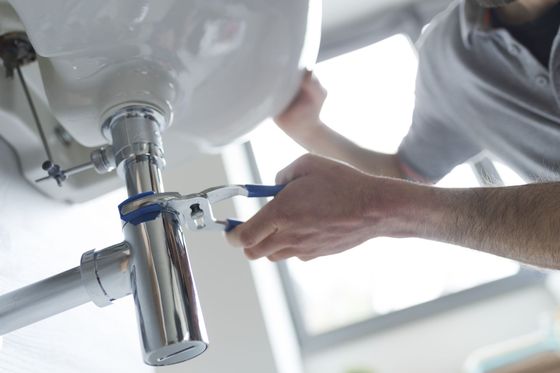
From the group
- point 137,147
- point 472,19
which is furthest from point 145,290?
point 472,19

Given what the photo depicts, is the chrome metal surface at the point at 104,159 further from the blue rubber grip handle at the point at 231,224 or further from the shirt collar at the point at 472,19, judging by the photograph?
the shirt collar at the point at 472,19

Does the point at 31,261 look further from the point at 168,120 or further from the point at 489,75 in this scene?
the point at 489,75

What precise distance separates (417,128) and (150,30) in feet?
2.44

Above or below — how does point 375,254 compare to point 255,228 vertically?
above

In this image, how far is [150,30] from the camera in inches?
15.4

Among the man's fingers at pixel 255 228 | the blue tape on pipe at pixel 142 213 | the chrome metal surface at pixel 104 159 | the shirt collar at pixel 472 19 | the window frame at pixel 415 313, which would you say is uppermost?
the shirt collar at pixel 472 19

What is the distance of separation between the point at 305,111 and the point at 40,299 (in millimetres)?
390

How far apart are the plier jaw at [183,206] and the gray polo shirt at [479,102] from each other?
0.56m

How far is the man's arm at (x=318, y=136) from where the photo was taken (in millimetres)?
627

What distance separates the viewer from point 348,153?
962 millimetres

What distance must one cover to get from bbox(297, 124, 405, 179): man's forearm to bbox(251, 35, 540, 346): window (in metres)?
0.44

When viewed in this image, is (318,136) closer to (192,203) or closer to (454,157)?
(454,157)

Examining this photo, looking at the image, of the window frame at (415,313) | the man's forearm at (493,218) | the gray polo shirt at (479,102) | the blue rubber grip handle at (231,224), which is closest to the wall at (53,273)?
the blue rubber grip handle at (231,224)

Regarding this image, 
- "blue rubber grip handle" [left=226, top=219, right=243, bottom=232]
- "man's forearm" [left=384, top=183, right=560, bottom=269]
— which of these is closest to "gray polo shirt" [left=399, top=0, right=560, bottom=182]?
"man's forearm" [left=384, top=183, right=560, bottom=269]
